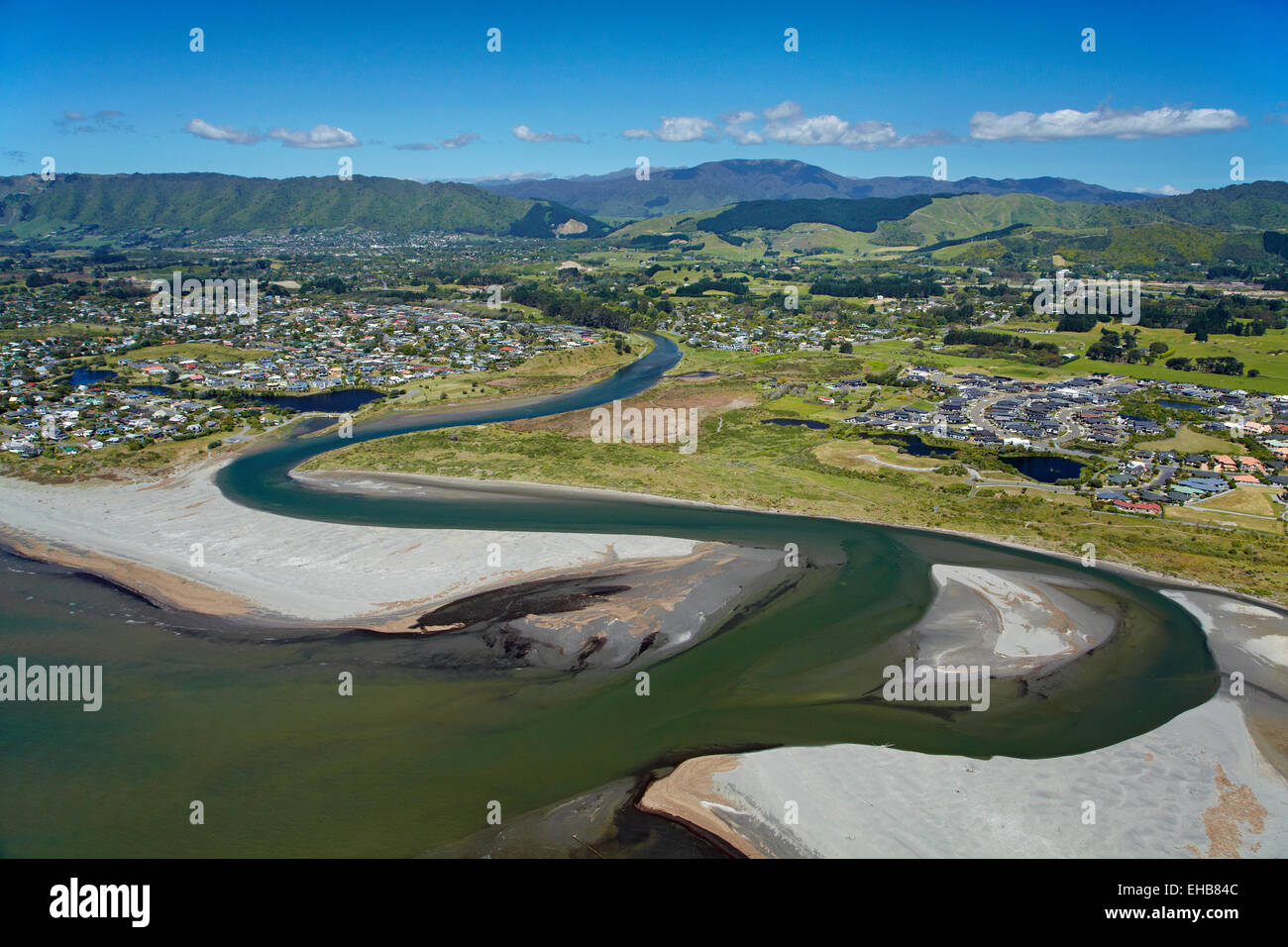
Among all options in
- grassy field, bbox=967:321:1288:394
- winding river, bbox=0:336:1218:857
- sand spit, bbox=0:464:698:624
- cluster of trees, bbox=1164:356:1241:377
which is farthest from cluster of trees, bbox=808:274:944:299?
sand spit, bbox=0:464:698:624

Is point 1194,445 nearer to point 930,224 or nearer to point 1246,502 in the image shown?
point 1246,502

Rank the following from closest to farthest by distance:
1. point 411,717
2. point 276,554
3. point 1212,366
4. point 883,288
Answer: point 411,717 < point 276,554 < point 1212,366 < point 883,288

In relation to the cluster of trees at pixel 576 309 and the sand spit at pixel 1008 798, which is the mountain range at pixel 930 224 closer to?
the cluster of trees at pixel 576 309

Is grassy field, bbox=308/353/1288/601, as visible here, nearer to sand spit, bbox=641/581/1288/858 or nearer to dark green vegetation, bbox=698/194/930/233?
sand spit, bbox=641/581/1288/858

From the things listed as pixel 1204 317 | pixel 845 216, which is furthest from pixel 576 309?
pixel 845 216
